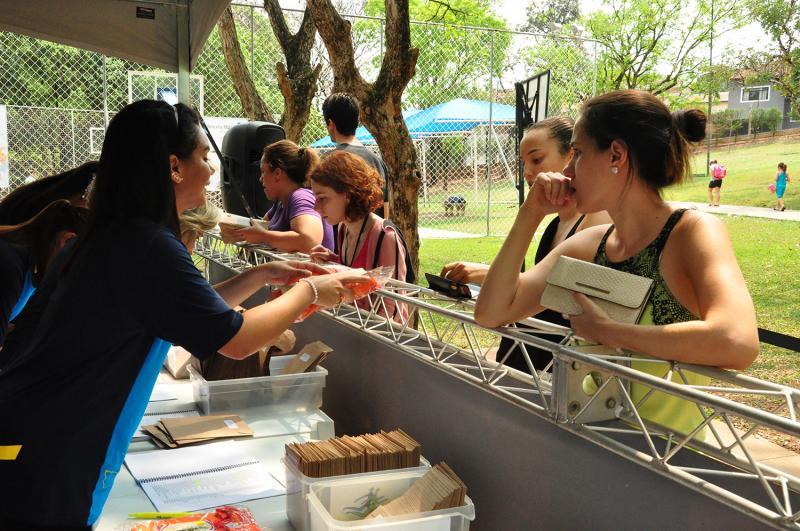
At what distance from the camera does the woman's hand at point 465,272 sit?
8.07 ft

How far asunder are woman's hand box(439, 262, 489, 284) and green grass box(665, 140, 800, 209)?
11159 millimetres

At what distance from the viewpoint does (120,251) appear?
5.09 ft

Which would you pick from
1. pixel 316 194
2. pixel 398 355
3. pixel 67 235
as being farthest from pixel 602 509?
pixel 316 194

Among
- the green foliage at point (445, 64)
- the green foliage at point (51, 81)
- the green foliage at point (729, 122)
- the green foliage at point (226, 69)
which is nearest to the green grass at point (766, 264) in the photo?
the green foliage at point (729, 122)

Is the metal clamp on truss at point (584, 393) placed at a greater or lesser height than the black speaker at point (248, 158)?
lesser

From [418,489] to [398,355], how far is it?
1.95 ft

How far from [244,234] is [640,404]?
97.4 inches

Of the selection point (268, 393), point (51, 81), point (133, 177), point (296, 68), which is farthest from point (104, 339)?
point (51, 81)

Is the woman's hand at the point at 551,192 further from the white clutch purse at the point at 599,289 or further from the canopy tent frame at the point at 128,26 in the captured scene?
the canopy tent frame at the point at 128,26

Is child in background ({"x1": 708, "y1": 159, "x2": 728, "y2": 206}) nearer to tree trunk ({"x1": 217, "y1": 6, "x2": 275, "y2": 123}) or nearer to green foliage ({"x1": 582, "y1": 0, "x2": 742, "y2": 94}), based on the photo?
green foliage ({"x1": 582, "y1": 0, "x2": 742, "y2": 94})

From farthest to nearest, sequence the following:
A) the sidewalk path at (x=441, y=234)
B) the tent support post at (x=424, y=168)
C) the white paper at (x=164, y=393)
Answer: the sidewalk path at (x=441, y=234), the tent support post at (x=424, y=168), the white paper at (x=164, y=393)

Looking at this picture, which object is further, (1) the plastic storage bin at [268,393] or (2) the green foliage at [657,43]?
(2) the green foliage at [657,43]

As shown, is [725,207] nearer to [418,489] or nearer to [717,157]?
[717,157]

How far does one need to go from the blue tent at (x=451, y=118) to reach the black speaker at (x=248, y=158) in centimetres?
610
